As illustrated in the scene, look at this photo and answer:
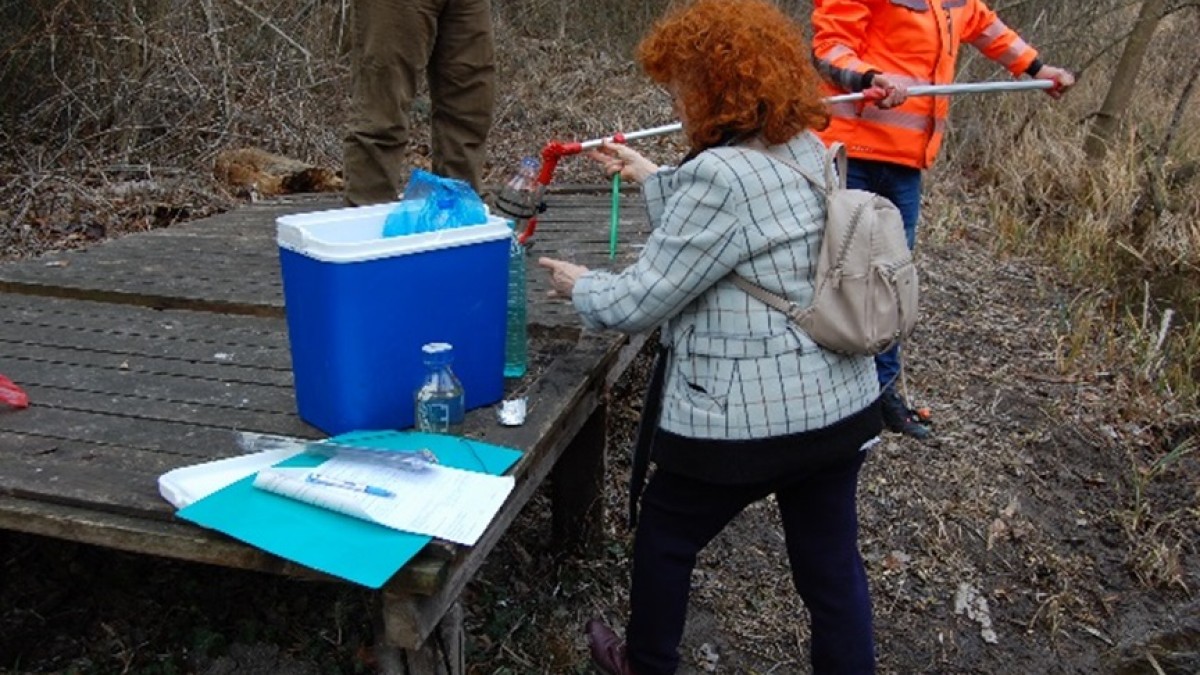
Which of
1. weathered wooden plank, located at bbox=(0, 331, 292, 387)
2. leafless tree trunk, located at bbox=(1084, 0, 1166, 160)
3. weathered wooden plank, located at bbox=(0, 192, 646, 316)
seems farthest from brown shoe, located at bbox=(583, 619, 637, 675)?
leafless tree trunk, located at bbox=(1084, 0, 1166, 160)

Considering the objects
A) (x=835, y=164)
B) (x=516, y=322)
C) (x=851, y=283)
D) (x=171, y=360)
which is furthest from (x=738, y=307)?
(x=171, y=360)

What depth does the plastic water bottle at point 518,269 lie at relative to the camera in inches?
109

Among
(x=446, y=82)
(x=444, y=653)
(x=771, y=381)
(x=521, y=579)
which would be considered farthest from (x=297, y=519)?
(x=446, y=82)

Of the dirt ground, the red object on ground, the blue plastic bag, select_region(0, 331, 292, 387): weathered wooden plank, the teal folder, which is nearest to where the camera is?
the teal folder

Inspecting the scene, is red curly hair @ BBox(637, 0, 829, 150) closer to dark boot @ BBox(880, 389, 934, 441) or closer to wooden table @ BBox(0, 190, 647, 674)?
wooden table @ BBox(0, 190, 647, 674)

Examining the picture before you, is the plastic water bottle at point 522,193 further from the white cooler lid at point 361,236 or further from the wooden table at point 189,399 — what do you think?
the white cooler lid at point 361,236

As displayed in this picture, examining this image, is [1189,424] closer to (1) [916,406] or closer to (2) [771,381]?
(1) [916,406]

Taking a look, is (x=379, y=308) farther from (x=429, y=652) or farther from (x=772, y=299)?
(x=772, y=299)

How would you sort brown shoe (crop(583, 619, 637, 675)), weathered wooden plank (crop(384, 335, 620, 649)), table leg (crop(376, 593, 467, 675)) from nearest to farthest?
weathered wooden plank (crop(384, 335, 620, 649)), table leg (crop(376, 593, 467, 675)), brown shoe (crop(583, 619, 637, 675))

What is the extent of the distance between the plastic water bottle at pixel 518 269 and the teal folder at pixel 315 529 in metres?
0.62

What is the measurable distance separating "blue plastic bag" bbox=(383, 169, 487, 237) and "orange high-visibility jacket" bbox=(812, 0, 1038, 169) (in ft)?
4.98

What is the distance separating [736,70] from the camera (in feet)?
6.88

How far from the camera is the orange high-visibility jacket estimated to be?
3.48 m

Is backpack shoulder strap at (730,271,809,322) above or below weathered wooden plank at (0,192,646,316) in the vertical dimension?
above
